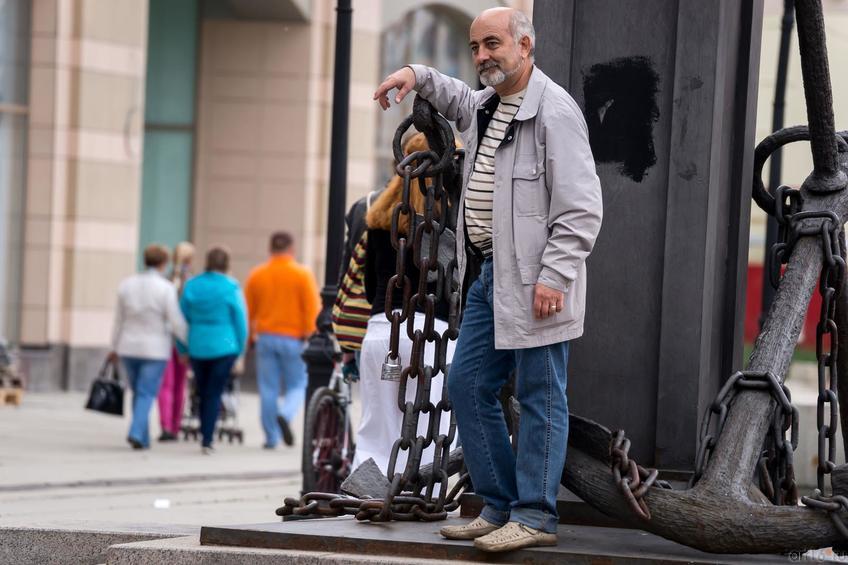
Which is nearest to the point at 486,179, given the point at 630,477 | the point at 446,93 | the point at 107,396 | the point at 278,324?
the point at 446,93

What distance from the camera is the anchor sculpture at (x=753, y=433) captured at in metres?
5.30

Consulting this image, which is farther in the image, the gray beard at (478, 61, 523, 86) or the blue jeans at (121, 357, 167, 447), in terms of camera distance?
the blue jeans at (121, 357, 167, 447)

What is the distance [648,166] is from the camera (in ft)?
20.1

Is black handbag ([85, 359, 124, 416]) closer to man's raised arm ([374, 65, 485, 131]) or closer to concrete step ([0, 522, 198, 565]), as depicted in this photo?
concrete step ([0, 522, 198, 565])

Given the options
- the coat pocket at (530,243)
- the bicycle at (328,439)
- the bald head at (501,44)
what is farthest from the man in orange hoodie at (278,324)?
the coat pocket at (530,243)

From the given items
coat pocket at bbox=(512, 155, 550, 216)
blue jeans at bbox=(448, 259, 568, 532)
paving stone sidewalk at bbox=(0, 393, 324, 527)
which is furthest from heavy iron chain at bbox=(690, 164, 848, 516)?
paving stone sidewalk at bbox=(0, 393, 324, 527)

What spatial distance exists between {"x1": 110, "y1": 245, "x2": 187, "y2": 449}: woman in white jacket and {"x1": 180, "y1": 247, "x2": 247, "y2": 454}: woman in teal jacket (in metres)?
0.15

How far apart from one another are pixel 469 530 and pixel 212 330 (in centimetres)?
977

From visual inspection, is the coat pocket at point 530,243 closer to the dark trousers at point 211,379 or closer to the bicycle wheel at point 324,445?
the bicycle wheel at point 324,445

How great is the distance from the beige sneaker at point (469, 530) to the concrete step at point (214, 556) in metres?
0.25

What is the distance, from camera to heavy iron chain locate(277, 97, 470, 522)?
19.7 ft

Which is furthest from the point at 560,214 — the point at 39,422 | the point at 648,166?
the point at 39,422

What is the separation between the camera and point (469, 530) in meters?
5.65

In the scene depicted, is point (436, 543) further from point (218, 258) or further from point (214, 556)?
point (218, 258)
